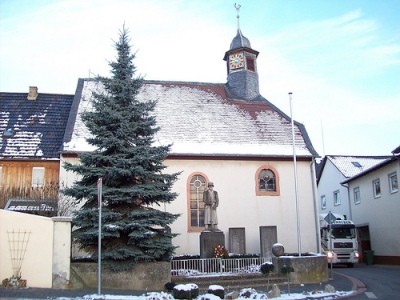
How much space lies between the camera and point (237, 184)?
22.2m

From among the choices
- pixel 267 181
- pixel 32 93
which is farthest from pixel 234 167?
pixel 32 93

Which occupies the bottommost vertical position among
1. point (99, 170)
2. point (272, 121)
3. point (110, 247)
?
point (110, 247)

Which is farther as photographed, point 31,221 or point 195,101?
point 195,101

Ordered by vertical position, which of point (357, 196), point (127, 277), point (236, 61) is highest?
point (236, 61)

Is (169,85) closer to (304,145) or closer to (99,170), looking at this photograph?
(304,145)

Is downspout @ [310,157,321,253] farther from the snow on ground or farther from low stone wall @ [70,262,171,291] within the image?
low stone wall @ [70,262,171,291]

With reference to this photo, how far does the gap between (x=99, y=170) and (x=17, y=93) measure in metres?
13.7

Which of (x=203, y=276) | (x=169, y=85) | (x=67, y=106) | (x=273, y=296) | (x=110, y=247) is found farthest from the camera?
(x=169, y=85)

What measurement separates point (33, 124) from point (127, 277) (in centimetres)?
1278

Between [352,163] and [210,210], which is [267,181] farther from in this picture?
[352,163]

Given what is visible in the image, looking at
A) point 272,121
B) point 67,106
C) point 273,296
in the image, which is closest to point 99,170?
point 273,296

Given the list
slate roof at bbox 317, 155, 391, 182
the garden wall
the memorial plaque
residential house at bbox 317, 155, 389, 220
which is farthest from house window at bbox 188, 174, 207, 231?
slate roof at bbox 317, 155, 391, 182

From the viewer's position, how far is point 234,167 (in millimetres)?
22391

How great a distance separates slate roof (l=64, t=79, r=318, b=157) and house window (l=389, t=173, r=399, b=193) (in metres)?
5.33
